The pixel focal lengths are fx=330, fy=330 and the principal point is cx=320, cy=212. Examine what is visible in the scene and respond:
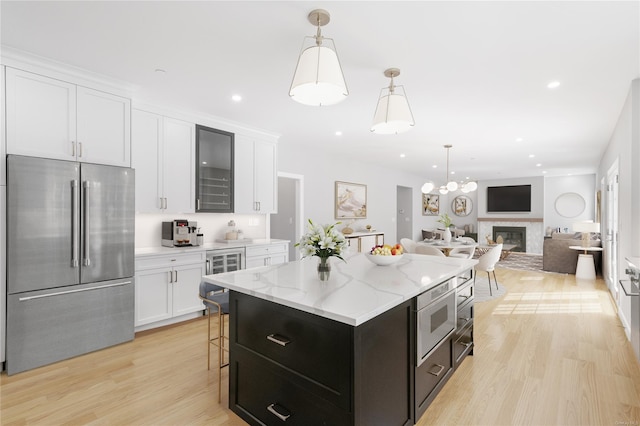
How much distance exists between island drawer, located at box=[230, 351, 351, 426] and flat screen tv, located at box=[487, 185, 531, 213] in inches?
456

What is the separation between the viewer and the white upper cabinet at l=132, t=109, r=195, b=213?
144 inches

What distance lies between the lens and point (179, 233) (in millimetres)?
4023

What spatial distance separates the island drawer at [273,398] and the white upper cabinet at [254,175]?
9.41 feet

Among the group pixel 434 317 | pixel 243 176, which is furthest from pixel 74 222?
pixel 434 317

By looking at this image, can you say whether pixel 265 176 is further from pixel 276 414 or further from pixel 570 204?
pixel 570 204

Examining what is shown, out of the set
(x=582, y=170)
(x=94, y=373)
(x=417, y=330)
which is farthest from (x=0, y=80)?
(x=582, y=170)

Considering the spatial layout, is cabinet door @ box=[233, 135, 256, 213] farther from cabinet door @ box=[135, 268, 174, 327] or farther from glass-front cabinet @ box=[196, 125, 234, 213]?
cabinet door @ box=[135, 268, 174, 327]

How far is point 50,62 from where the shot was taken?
9.06ft

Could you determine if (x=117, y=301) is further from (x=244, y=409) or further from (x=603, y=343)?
(x=603, y=343)

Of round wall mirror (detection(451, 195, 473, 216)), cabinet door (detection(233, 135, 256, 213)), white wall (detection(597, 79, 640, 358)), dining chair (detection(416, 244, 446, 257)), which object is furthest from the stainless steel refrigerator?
round wall mirror (detection(451, 195, 473, 216))

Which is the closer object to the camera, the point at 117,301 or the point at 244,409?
the point at 244,409

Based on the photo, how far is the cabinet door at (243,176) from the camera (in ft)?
15.2

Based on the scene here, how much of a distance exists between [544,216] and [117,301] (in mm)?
11868

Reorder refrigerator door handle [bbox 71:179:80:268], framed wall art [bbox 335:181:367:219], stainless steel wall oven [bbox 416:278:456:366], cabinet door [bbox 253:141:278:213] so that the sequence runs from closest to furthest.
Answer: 1. stainless steel wall oven [bbox 416:278:456:366]
2. refrigerator door handle [bbox 71:179:80:268]
3. cabinet door [bbox 253:141:278:213]
4. framed wall art [bbox 335:181:367:219]
